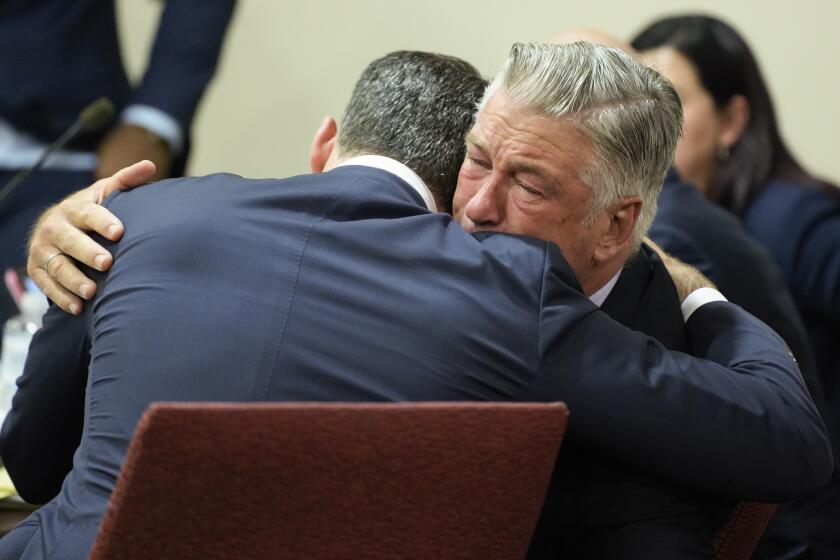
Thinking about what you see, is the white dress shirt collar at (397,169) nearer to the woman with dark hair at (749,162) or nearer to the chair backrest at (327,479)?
the chair backrest at (327,479)

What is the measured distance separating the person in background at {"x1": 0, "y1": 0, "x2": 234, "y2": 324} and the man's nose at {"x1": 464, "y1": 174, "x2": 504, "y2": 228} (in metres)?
1.25

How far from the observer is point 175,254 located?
3.98 ft

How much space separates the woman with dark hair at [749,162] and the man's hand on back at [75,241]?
153cm

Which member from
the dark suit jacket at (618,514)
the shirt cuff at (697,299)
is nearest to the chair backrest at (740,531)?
the dark suit jacket at (618,514)

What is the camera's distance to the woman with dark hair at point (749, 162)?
2.67 meters

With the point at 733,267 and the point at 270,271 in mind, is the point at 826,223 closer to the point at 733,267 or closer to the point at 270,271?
the point at 733,267

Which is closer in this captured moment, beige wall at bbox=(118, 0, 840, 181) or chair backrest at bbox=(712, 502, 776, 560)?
chair backrest at bbox=(712, 502, 776, 560)

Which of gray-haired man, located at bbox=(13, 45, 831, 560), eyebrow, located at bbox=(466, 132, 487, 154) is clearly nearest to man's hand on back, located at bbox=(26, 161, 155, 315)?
gray-haired man, located at bbox=(13, 45, 831, 560)

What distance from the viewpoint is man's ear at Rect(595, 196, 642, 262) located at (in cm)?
146

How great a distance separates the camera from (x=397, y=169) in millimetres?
1378

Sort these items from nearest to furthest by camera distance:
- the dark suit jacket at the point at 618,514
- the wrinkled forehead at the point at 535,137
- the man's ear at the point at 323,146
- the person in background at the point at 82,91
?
the dark suit jacket at the point at 618,514 < the wrinkled forehead at the point at 535,137 < the man's ear at the point at 323,146 < the person in background at the point at 82,91

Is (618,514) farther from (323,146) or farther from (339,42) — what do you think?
(339,42)

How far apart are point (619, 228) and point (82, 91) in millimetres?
1456

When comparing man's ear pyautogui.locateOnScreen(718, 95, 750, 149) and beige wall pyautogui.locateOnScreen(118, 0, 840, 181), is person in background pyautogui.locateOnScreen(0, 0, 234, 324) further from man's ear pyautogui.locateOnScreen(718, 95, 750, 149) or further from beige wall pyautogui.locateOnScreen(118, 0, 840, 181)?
man's ear pyautogui.locateOnScreen(718, 95, 750, 149)
